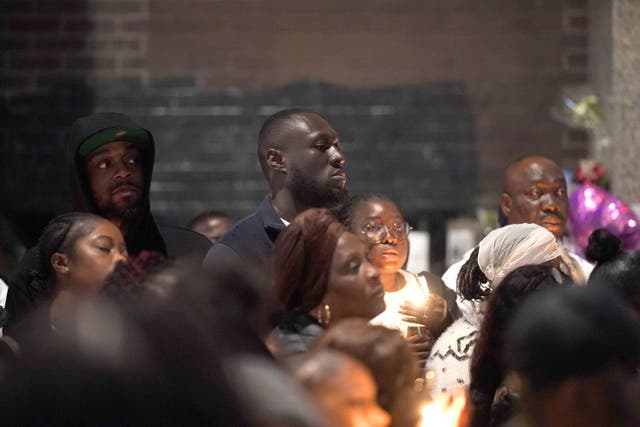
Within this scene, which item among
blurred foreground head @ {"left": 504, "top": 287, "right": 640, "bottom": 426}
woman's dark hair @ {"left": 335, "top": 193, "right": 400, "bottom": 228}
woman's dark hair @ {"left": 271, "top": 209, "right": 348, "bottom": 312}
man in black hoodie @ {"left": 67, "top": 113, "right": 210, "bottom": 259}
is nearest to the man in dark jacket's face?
man in black hoodie @ {"left": 67, "top": 113, "right": 210, "bottom": 259}

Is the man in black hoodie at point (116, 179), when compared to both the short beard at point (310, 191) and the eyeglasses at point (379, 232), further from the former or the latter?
the eyeglasses at point (379, 232)

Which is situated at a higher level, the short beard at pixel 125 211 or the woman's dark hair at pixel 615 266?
the short beard at pixel 125 211

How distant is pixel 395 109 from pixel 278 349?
656 centimetres

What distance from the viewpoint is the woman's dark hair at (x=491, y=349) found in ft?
15.4

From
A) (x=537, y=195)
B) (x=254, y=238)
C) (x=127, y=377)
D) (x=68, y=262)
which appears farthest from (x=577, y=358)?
(x=537, y=195)

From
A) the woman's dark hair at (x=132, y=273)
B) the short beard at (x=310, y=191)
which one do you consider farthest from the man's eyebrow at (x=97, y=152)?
the woman's dark hair at (x=132, y=273)

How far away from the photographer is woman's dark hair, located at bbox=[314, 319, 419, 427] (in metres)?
3.67

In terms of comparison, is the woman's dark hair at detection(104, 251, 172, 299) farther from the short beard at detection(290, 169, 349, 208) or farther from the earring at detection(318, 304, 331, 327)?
the short beard at detection(290, 169, 349, 208)

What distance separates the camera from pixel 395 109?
1070 cm

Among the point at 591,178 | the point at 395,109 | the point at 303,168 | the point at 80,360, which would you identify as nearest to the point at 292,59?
the point at 395,109

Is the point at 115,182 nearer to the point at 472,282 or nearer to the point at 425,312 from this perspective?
the point at 425,312

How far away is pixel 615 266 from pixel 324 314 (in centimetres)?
161

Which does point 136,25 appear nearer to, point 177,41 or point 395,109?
point 177,41

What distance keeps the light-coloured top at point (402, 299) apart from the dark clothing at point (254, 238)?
0.48 metres
